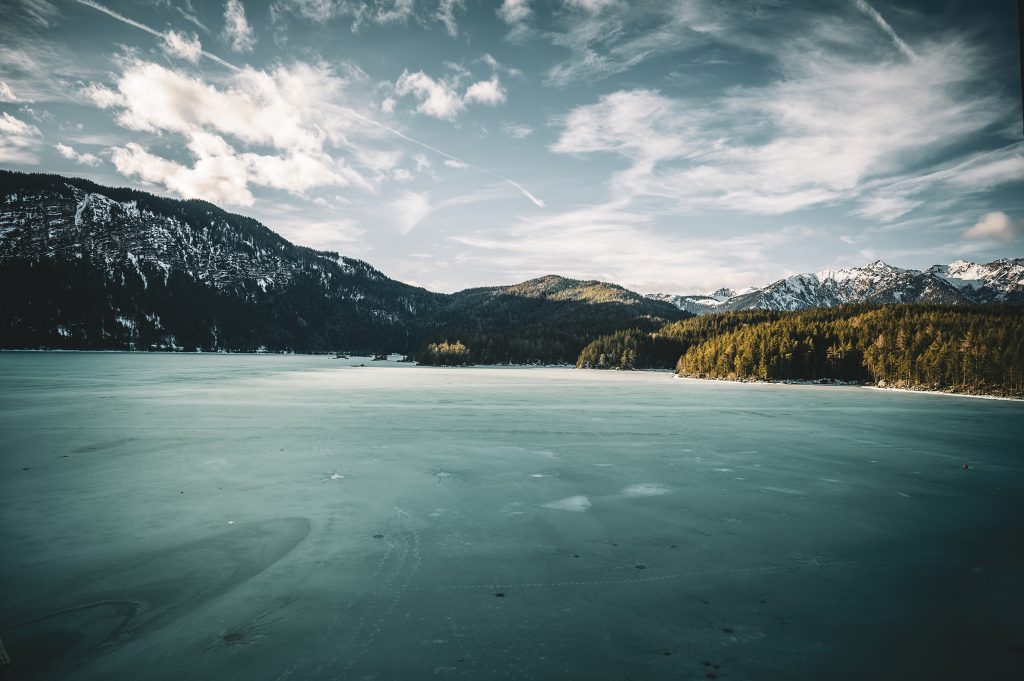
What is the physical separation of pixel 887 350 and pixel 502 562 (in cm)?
9254

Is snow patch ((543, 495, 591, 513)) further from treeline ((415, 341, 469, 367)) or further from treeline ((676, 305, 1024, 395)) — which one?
treeline ((415, 341, 469, 367))

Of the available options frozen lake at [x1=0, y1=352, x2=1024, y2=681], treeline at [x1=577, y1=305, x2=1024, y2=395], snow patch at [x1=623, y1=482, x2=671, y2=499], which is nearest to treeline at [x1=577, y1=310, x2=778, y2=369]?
treeline at [x1=577, y1=305, x2=1024, y2=395]

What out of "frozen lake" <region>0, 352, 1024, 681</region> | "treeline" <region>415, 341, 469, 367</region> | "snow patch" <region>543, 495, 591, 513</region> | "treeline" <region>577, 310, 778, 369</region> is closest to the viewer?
"frozen lake" <region>0, 352, 1024, 681</region>

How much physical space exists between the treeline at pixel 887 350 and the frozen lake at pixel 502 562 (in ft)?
197

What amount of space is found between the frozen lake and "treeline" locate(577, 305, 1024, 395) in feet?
197

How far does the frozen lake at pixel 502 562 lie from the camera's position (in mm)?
5656

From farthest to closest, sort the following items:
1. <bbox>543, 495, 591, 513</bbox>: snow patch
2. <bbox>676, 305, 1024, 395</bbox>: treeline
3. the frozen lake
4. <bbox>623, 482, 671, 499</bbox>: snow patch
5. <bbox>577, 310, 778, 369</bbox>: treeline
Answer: <bbox>577, 310, 778, 369</bbox>: treeline < <bbox>676, 305, 1024, 395</bbox>: treeline < <bbox>623, 482, 671, 499</bbox>: snow patch < <bbox>543, 495, 591, 513</bbox>: snow patch < the frozen lake

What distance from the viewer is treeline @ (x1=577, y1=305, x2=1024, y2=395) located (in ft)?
204

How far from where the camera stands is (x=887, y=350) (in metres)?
77.9

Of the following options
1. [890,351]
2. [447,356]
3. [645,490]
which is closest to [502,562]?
[645,490]

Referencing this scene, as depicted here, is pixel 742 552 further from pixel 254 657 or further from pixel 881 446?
pixel 881 446

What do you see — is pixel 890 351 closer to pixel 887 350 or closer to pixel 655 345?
pixel 887 350

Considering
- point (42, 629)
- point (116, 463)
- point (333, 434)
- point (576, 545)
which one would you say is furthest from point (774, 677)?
point (333, 434)

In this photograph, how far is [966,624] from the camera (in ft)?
21.2
